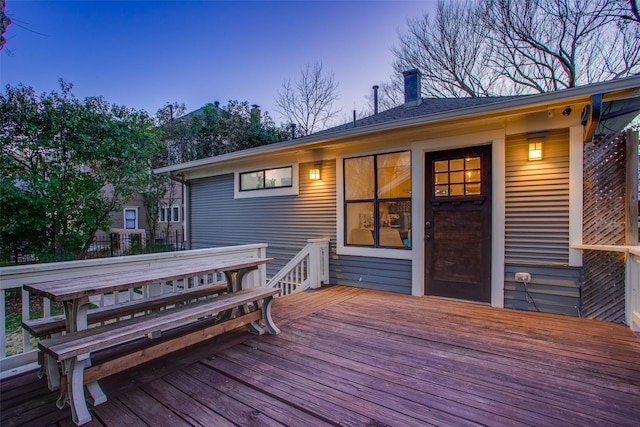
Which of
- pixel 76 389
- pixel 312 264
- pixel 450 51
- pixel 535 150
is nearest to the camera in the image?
pixel 76 389

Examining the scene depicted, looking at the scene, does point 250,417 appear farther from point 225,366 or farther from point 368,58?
point 368,58

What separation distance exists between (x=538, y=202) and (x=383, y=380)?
2.90 meters

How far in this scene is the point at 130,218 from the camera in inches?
601

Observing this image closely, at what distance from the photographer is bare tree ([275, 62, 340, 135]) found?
14.8 m

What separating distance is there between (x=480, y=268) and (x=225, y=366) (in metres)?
3.23

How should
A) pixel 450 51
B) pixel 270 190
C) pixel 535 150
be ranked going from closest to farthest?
pixel 535 150, pixel 270 190, pixel 450 51

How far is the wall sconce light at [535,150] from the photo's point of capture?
3.59 m

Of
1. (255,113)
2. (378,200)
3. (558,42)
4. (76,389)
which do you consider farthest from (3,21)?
(558,42)

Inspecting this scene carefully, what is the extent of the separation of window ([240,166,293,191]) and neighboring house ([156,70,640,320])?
0.10 feet

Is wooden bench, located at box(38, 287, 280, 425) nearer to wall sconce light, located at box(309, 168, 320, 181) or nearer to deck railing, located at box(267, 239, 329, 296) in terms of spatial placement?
deck railing, located at box(267, 239, 329, 296)

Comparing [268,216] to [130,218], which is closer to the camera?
[268,216]

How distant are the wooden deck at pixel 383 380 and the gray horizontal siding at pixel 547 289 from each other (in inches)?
12.6

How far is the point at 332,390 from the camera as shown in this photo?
202 cm

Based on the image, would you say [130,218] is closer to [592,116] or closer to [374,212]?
[374,212]
